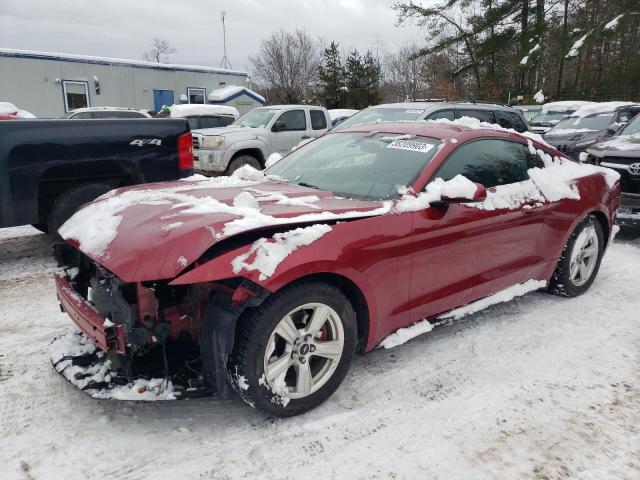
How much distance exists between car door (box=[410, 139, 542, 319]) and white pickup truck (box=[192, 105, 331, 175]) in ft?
22.5

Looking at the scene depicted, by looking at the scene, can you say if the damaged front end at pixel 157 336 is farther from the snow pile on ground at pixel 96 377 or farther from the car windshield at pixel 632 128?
the car windshield at pixel 632 128

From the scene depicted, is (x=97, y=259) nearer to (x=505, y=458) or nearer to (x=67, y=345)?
(x=67, y=345)

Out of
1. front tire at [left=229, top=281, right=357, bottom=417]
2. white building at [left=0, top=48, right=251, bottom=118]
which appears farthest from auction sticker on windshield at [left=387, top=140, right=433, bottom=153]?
white building at [left=0, top=48, right=251, bottom=118]

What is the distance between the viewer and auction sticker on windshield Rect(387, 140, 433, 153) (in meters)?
3.56

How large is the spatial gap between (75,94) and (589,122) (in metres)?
20.2

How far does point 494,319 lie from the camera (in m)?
4.11

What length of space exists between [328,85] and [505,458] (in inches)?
1257

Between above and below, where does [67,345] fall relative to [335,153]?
below

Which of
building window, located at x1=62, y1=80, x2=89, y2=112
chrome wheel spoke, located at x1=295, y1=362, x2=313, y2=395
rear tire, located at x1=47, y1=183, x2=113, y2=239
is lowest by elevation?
chrome wheel spoke, located at x1=295, y1=362, x2=313, y2=395

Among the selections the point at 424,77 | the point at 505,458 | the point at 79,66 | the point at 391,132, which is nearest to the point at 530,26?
the point at 424,77

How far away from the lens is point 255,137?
1038 centimetres

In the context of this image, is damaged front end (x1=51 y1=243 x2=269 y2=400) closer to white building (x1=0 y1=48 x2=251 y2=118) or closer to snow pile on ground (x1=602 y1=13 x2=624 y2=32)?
white building (x1=0 y1=48 x2=251 y2=118)

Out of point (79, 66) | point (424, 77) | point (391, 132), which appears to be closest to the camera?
point (391, 132)

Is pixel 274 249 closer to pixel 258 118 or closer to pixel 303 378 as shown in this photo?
pixel 303 378
